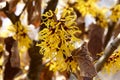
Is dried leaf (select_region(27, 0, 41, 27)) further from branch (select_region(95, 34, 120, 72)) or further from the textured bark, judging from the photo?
branch (select_region(95, 34, 120, 72))

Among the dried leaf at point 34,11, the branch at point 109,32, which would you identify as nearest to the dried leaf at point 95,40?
the branch at point 109,32

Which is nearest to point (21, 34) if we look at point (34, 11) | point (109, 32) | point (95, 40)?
point (34, 11)

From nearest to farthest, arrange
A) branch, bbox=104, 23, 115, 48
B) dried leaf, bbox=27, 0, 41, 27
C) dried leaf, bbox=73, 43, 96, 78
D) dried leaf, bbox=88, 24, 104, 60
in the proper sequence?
1. dried leaf, bbox=73, 43, 96, 78
2. dried leaf, bbox=27, 0, 41, 27
3. dried leaf, bbox=88, 24, 104, 60
4. branch, bbox=104, 23, 115, 48

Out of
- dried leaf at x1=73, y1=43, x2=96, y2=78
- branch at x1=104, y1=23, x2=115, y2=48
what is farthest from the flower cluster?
branch at x1=104, y1=23, x2=115, y2=48

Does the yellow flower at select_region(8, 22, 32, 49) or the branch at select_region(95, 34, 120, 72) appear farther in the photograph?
the yellow flower at select_region(8, 22, 32, 49)

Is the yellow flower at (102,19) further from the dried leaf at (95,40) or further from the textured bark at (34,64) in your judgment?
the textured bark at (34,64)

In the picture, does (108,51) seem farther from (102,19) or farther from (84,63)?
(102,19)

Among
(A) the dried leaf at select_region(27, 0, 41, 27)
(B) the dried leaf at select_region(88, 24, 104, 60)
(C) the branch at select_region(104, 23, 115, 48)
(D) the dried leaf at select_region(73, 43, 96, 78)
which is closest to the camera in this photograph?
(D) the dried leaf at select_region(73, 43, 96, 78)
